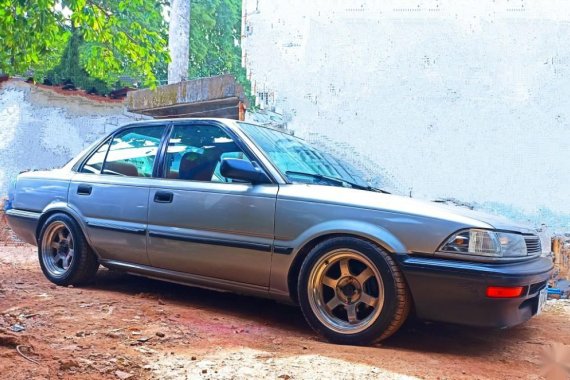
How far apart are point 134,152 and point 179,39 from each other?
9.35 meters

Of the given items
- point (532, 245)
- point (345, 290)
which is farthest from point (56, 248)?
point (532, 245)

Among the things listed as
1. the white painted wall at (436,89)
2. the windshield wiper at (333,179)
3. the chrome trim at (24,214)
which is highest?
the white painted wall at (436,89)

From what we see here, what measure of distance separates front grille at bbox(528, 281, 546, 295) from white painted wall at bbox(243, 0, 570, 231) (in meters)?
4.01

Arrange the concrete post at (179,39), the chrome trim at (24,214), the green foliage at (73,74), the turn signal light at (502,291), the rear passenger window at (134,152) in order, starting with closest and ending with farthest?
the turn signal light at (502,291) → the rear passenger window at (134,152) → the chrome trim at (24,214) → the green foliage at (73,74) → the concrete post at (179,39)

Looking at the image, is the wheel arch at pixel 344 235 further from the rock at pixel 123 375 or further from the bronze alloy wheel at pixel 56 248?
the bronze alloy wheel at pixel 56 248

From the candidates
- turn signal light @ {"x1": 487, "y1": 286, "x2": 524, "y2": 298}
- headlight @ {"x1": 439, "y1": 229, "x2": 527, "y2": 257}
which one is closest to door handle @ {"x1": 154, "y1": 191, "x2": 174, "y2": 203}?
headlight @ {"x1": 439, "y1": 229, "x2": 527, "y2": 257}

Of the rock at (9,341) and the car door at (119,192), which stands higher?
the car door at (119,192)

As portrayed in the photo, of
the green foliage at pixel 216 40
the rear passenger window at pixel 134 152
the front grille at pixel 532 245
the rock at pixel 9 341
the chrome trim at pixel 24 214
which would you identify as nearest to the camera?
the rock at pixel 9 341

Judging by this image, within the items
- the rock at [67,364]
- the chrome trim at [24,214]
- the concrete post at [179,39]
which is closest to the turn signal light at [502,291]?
the rock at [67,364]

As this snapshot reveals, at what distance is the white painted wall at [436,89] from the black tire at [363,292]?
4519 mm

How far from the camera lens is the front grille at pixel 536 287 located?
3013 mm

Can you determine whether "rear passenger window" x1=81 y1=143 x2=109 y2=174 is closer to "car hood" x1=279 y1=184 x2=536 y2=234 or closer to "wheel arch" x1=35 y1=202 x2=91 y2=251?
"wheel arch" x1=35 y1=202 x2=91 y2=251

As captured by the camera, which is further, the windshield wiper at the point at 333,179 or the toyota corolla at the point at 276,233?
the windshield wiper at the point at 333,179

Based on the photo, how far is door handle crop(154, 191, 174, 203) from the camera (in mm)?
3902
